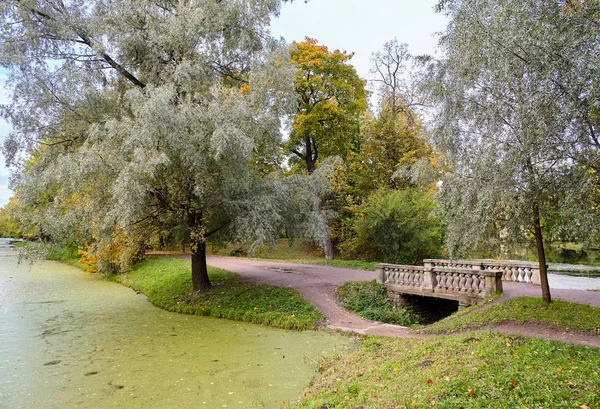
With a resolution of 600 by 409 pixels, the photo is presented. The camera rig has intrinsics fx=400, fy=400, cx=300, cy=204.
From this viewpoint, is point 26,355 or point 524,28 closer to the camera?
point 524,28

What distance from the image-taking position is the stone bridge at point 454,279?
1155 centimetres


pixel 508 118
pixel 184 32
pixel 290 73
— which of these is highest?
pixel 184 32

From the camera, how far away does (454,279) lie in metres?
12.1

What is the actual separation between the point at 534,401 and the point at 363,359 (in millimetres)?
3268

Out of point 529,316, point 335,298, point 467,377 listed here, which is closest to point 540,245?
point 529,316

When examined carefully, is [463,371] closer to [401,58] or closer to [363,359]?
[363,359]

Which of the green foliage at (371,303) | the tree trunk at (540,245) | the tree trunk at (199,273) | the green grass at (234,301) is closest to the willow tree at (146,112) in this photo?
the tree trunk at (199,273)

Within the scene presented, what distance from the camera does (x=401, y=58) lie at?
29.3 metres

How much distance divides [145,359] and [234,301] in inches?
190

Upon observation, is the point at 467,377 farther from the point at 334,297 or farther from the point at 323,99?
the point at 323,99

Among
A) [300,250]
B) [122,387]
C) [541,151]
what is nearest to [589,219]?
[541,151]

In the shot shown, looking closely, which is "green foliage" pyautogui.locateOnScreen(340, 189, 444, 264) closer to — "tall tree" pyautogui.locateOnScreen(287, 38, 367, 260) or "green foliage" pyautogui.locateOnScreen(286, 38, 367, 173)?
"tall tree" pyautogui.locateOnScreen(287, 38, 367, 260)

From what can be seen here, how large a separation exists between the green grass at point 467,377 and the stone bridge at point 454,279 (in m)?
4.60

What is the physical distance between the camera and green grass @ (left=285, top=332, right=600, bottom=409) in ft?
15.5
